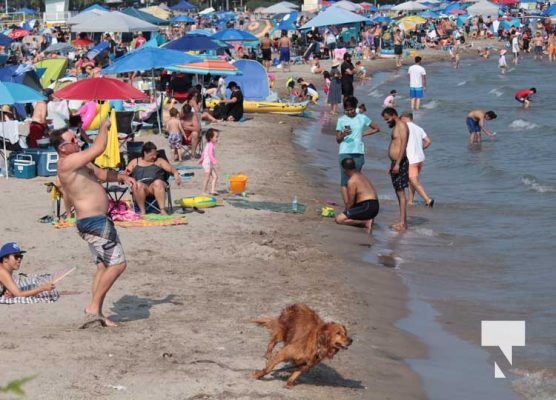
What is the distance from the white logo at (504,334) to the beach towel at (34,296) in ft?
11.3

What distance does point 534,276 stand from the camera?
11.2 meters

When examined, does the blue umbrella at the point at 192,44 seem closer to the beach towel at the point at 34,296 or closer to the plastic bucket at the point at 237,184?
the plastic bucket at the point at 237,184

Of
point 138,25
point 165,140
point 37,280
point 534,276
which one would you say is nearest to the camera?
point 37,280

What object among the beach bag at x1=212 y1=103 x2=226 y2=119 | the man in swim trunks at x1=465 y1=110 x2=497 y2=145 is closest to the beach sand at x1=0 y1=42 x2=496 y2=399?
the beach bag at x1=212 y1=103 x2=226 y2=119

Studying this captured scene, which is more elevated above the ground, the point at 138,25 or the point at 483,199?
the point at 138,25

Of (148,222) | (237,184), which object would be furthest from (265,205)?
(148,222)

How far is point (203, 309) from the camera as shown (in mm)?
8672

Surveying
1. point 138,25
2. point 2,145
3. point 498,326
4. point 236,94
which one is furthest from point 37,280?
point 138,25

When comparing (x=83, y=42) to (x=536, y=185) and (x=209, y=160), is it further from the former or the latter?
(x=209, y=160)

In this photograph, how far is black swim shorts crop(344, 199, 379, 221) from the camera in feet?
41.0

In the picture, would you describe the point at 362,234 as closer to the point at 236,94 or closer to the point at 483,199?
the point at 483,199

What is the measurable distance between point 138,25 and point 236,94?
7.52m

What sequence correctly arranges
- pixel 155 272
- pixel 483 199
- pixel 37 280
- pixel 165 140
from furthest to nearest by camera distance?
1. pixel 165 140
2. pixel 483 199
3. pixel 155 272
4. pixel 37 280

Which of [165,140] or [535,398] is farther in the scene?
[165,140]
